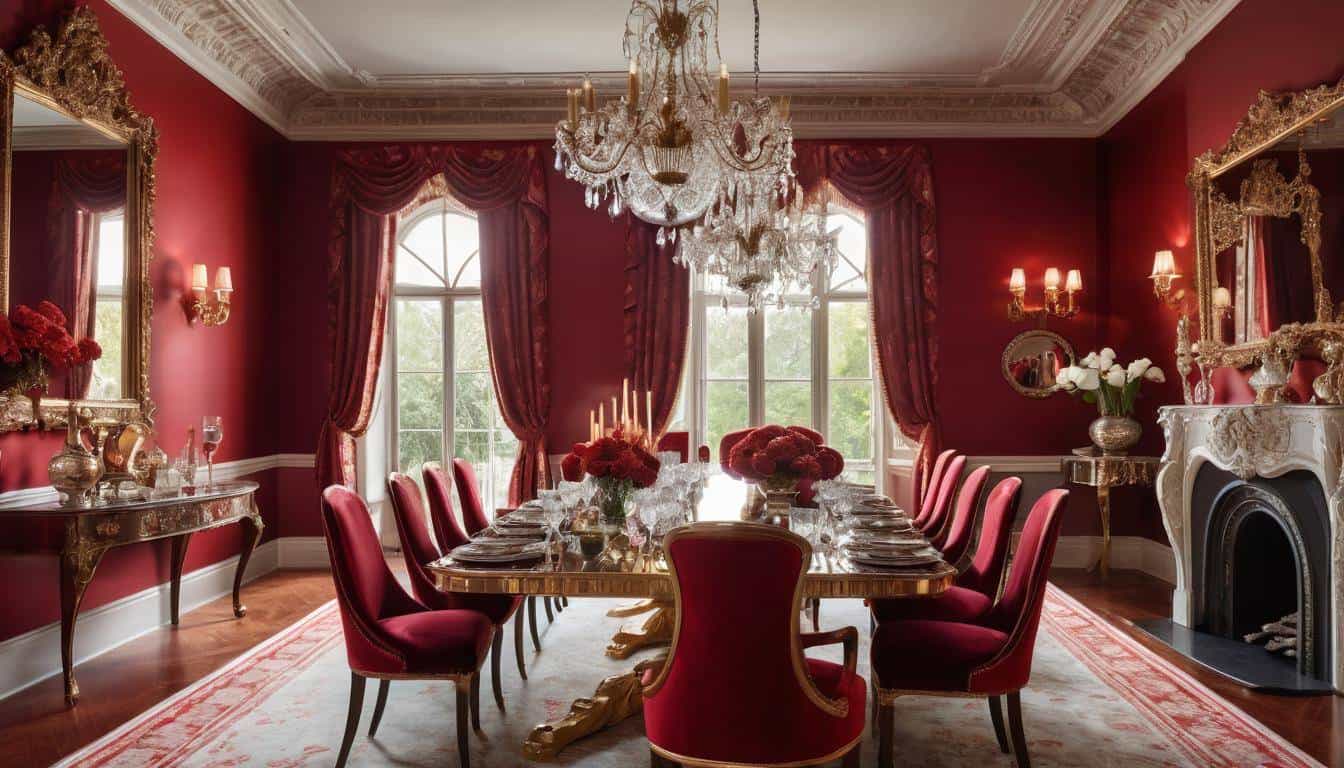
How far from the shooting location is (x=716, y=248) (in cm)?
468

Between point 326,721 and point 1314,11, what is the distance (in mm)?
5353

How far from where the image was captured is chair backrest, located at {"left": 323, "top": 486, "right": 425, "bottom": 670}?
9.09 ft

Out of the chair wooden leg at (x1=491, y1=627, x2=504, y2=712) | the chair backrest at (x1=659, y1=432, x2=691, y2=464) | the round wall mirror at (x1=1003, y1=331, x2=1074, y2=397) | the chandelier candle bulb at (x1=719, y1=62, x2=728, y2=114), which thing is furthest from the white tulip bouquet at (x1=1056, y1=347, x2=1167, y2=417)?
the chair wooden leg at (x1=491, y1=627, x2=504, y2=712)

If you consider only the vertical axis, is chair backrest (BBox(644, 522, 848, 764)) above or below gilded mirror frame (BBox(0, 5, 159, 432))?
below

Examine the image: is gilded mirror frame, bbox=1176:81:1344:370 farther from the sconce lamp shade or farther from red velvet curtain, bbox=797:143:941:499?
red velvet curtain, bbox=797:143:941:499

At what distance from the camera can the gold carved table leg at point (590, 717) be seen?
3086 millimetres

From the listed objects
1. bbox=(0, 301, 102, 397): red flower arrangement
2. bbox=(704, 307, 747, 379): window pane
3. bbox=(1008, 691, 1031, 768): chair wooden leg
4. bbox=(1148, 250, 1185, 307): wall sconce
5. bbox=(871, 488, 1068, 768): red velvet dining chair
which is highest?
bbox=(1148, 250, 1185, 307): wall sconce

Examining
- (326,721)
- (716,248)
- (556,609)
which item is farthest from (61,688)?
(716,248)

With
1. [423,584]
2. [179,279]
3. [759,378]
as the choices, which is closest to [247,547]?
[179,279]

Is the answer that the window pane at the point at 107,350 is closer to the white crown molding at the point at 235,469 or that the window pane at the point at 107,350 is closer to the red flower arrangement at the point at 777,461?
the white crown molding at the point at 235,469

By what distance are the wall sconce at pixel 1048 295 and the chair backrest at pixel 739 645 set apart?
493 centimetres

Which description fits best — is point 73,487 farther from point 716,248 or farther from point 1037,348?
point 1037,348

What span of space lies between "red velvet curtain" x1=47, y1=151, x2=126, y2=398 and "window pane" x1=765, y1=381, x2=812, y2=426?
4.45 meters

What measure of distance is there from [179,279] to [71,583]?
2.28 meters
